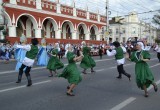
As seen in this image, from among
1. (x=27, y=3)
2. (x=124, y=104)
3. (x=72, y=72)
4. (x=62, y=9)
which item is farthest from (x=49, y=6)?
(x=124, y=104)

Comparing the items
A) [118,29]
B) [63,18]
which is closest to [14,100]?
[63,18]

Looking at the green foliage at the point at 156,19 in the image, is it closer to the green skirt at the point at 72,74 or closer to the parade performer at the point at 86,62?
the parade performer at the point at 86,62

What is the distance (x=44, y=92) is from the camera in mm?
9164

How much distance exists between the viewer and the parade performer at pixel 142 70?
330 inches

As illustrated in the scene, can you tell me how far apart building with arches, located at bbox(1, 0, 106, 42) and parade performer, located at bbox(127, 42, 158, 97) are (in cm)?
2485

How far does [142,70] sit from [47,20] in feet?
113

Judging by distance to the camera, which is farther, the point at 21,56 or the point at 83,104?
the point at 21,56

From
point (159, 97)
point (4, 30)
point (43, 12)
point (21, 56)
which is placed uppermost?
point (43, 12)

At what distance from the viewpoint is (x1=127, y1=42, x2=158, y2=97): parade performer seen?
8391 mm

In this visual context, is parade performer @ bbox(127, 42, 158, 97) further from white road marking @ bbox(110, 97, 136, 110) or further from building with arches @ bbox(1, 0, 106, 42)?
building with arches @ bbox(1, 0, 106, 42)

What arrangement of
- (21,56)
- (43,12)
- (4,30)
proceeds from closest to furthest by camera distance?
(21,56) < (4,30) < (43,12)

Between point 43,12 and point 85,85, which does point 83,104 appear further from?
point 43,12

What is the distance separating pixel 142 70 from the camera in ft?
27.8

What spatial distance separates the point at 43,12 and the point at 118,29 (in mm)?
55649
